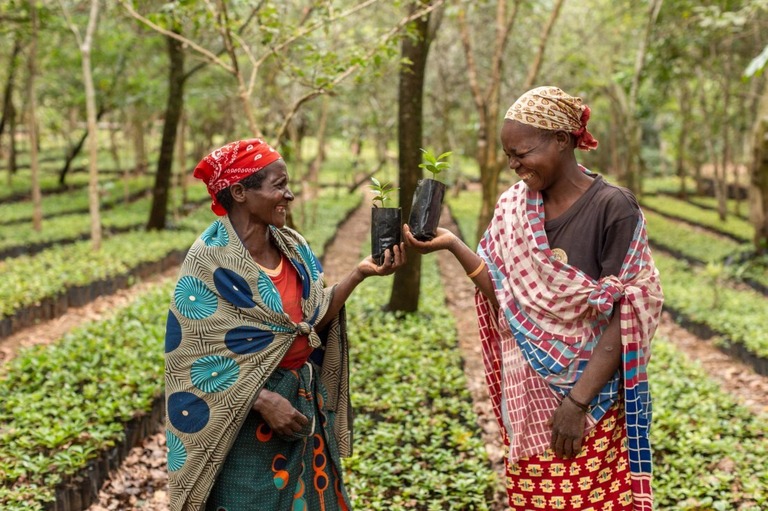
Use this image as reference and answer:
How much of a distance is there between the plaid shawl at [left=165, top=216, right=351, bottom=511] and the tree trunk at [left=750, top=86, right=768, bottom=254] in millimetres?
11238

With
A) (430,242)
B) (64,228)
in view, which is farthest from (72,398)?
(64,228)

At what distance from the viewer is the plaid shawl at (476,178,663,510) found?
243 centimetres

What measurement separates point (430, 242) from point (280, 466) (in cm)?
98

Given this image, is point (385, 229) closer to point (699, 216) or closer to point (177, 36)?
point (177, 36)

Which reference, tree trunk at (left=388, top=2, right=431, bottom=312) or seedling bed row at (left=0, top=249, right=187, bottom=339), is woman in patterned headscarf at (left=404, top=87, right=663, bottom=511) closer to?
tree trunk at (left=388, top=2, right=431, bottom=312)

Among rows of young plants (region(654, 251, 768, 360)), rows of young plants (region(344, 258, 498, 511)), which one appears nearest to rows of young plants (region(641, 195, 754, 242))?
rows of young plants (region(654, 251, 768, 360))

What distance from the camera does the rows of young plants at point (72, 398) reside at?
420 centimetres

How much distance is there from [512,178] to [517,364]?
70.2 feet

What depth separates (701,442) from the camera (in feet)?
15.9

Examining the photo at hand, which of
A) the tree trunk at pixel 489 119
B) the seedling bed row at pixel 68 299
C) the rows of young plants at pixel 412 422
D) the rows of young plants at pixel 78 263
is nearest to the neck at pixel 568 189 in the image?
the rows of young plants at pixel 412 422

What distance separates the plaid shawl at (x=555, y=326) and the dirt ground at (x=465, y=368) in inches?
76.7

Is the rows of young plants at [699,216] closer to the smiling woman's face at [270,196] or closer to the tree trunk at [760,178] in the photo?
the tree trunk at [760,178]

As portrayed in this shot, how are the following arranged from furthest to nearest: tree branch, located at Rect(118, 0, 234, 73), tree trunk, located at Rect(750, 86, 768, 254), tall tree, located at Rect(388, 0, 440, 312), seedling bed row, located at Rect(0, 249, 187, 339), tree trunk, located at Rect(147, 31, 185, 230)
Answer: tree trunk, located at Rect(147, 31, 185, 230) → tree trunk, located at Rect(750, 86, 768, 254) → seedling bed row, located at Rect(0, 249, 187, 339) → tall tree, located at Rect(388, 0, 440, 312) → tree branch, located at Rect(118, 0, 234, 73)

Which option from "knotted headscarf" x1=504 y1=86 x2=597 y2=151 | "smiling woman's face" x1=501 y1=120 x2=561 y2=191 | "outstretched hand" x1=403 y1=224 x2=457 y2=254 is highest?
"knotted headscarf" x1=504 y1=86 x2=597 y2=151
